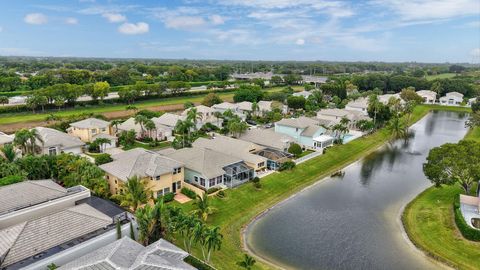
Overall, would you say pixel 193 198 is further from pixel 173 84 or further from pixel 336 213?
pixel 173 84

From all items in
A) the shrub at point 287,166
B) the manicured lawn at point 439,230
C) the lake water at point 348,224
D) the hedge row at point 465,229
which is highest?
the shrub at point 287,166

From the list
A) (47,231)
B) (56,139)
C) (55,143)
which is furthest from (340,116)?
(47,231)

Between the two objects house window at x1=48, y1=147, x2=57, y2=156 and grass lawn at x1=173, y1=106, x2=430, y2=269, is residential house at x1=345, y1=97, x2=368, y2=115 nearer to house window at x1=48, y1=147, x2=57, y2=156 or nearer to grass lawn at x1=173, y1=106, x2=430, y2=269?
grass lawn at x1=173, y1=106, x2=430, y2=269

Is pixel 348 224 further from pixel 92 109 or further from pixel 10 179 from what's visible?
pixel 92 109

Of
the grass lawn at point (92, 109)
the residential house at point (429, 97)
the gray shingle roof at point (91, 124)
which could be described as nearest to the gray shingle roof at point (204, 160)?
the gray shingle roof at point (91, 124)

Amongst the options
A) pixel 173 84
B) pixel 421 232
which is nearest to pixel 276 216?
pixel 421 232

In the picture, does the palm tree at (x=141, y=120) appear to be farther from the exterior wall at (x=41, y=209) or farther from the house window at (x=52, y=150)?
the exterior wall at (x=41, y=209)

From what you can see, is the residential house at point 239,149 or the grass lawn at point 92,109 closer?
the residential house at point 239,149
